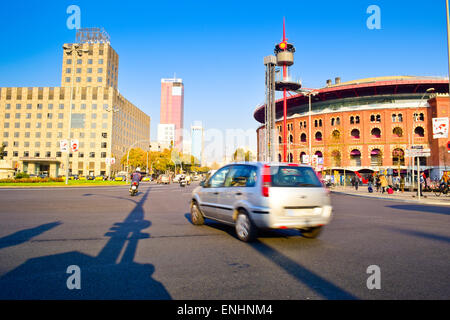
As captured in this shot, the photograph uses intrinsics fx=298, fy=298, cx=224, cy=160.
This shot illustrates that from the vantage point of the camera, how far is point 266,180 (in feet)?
18.9

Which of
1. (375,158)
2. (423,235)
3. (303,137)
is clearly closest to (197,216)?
(423,235)

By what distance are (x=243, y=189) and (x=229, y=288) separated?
2815mm

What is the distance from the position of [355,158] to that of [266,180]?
179 ft

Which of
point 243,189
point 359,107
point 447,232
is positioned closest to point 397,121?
point 359,107

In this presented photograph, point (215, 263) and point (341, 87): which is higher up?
point (341, 87)

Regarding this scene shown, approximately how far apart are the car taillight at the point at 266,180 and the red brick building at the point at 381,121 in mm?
46145

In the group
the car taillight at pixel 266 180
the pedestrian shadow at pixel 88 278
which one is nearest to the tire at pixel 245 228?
the car taillight at pixel 266 180

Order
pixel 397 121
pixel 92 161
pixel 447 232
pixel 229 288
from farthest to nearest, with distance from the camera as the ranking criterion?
pixel 92 161 < pixel 397 121 < pixel 447 232 < pixel 229 288

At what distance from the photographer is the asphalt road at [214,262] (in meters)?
3.38

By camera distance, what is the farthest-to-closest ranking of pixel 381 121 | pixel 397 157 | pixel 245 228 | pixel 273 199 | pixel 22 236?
pixel 381 121
pixel 397 157
pixel 22 236
pixel 245 228
pixel 273 199

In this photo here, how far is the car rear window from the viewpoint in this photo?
19.2ft

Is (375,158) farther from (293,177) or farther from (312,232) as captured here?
(293,177)

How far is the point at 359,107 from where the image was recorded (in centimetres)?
5512
